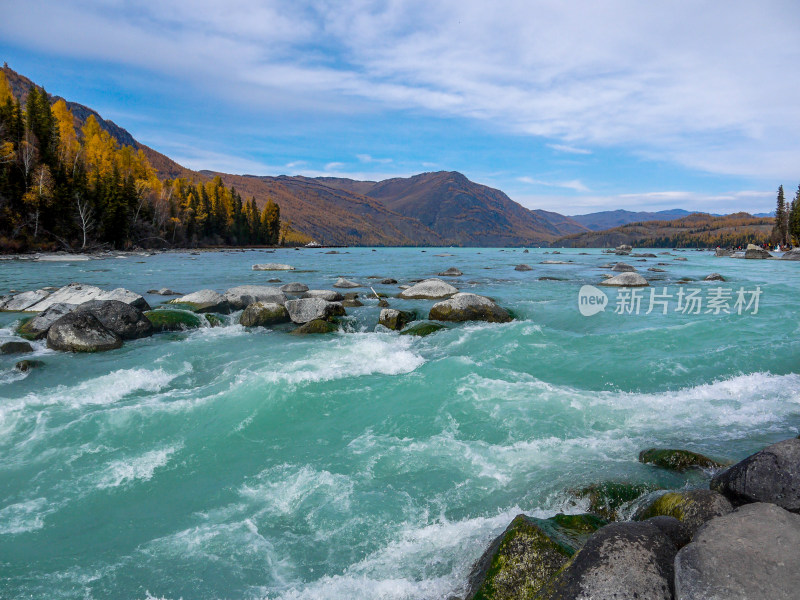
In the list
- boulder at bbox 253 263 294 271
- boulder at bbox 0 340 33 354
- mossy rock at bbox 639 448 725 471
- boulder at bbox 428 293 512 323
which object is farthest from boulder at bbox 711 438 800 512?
boulder at bbox 253 263 294 271

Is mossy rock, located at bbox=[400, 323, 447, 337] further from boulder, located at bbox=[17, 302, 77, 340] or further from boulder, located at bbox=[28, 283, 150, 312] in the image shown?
boulder, located at bbox=[17, 302, 77, 340]

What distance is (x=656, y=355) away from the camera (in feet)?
42.6

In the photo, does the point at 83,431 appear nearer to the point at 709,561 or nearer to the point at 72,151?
the point at 709,561

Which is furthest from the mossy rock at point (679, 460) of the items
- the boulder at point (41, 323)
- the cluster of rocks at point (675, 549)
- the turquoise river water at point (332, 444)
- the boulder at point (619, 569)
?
the boulder at point (41, 323)

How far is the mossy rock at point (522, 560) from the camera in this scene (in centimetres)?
397

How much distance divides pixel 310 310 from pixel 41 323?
28.1ft

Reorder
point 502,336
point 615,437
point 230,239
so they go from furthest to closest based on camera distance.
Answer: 1. point 230,239
2. point 502,336
3. point 615,437

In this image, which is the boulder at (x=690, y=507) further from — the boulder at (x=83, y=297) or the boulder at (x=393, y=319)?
the boulder at (x=83, y=297)

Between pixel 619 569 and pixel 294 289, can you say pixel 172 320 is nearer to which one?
pixel 294 289

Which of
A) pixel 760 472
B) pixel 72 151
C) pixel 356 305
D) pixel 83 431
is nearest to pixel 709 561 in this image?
pixel 760 472

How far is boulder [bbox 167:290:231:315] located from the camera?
18469 millimetres

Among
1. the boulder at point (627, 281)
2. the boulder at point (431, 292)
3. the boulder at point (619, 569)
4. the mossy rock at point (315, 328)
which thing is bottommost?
the mossy rock at point (315, 328)

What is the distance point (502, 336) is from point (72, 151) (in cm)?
7383

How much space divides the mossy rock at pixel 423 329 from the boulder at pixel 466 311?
1280 millimetres
